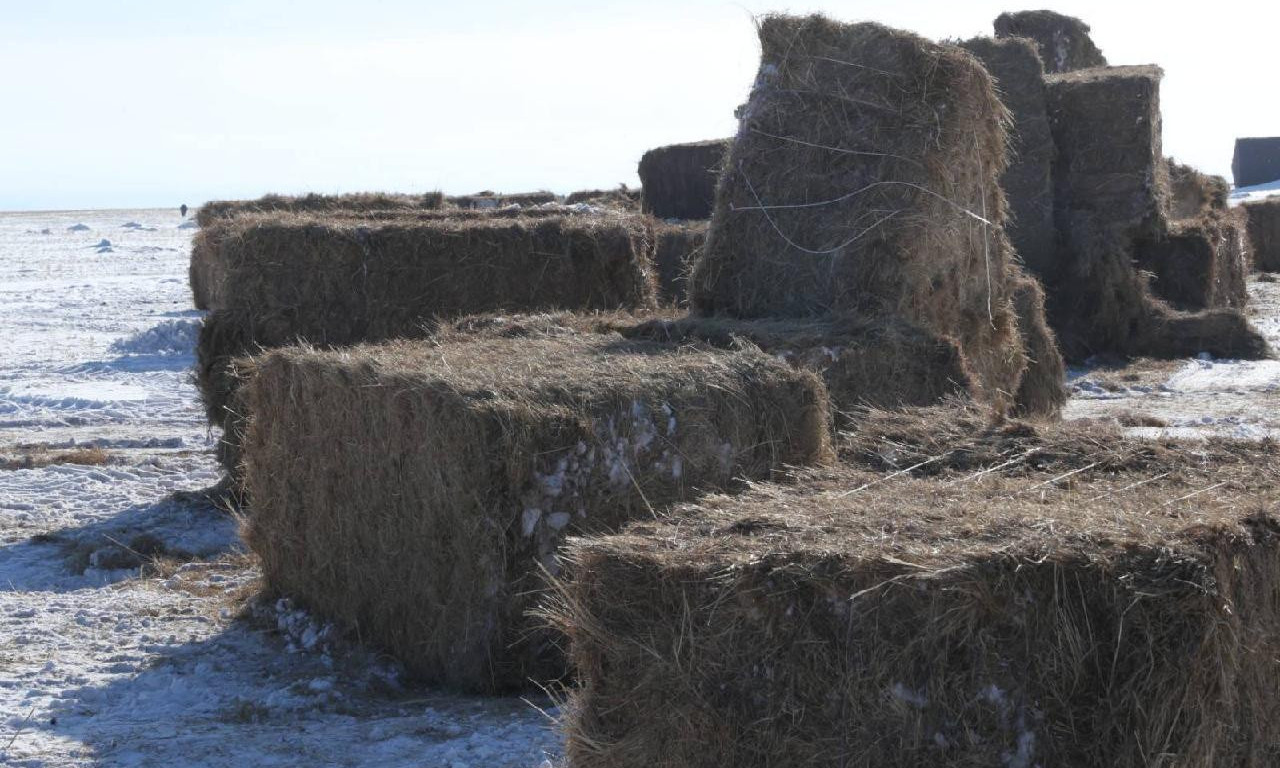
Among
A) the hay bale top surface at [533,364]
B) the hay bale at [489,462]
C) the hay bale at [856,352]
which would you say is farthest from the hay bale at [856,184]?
the hay bale at [489,462]

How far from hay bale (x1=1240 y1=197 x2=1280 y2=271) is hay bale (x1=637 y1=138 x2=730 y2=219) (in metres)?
10.7

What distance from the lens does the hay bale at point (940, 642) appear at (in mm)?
3010

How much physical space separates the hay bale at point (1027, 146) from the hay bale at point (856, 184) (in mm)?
6363

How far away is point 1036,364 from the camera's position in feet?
31.8

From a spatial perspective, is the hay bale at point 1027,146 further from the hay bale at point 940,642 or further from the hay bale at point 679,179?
the hay bale at point 940,642

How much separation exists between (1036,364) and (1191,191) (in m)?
9.75

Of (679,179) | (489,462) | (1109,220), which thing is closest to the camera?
(489,462)

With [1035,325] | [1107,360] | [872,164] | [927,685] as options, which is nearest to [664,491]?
[927,685]

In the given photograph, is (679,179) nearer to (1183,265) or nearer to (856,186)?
(1183,265)

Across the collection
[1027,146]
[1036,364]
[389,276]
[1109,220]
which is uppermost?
[1027,146]

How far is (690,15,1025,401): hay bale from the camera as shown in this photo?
738cm

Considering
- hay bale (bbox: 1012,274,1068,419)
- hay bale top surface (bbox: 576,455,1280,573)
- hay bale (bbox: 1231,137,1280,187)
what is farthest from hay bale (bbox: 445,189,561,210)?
hay bale (bbox: 1231,137,1280,187)

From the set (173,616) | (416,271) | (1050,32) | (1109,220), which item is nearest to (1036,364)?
(416,271)

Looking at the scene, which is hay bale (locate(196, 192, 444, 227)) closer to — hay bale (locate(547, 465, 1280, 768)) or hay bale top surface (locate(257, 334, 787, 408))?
hay bale top surface (locate(257, 334, 787, 408))
